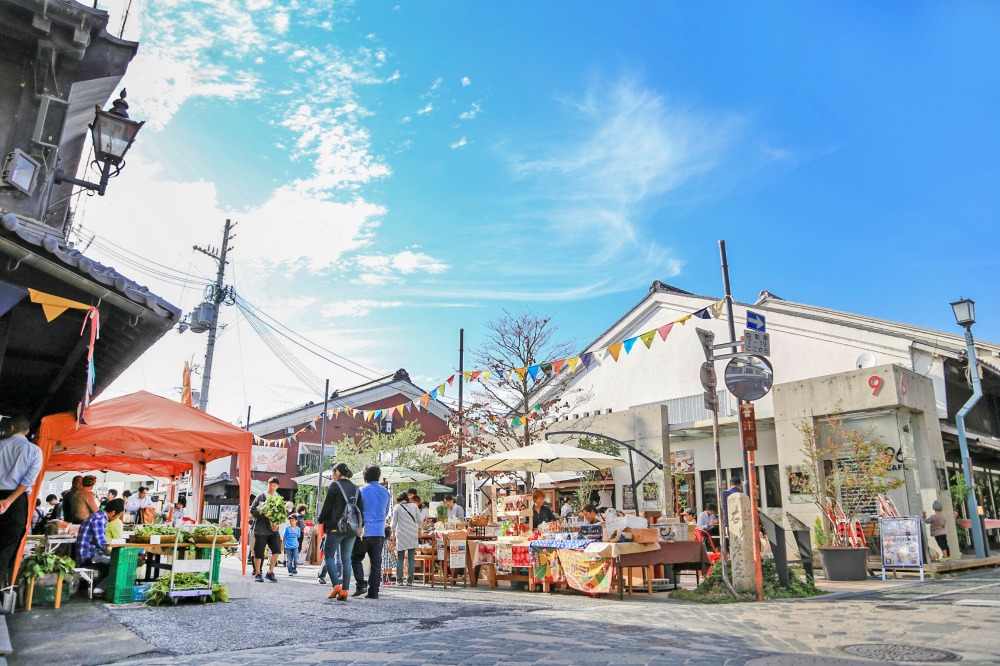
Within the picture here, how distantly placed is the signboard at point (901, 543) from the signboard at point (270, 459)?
2903 centimetres

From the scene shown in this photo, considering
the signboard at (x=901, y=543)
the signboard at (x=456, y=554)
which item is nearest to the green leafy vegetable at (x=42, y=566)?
the signboard at (x=456, y=554)

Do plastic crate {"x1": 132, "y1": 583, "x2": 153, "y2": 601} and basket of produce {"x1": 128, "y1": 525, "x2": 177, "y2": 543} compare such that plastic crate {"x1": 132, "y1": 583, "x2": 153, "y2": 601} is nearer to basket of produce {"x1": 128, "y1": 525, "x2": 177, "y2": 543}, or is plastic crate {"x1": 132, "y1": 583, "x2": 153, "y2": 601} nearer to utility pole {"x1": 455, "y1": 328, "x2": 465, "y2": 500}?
basket of produce {"x1": 128, "y1": 525, "x2": 177, "y2": 543}

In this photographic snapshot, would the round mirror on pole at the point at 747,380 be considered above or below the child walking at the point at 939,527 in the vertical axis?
above

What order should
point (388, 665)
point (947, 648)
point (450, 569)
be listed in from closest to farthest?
point (388, 665)
point (947, 648)
point (450, 569)

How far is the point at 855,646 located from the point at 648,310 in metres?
19.5

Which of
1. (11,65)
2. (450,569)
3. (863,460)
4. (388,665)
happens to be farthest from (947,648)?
(11,65)

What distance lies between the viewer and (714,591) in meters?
9.07

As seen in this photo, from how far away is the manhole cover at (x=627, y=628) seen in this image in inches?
249

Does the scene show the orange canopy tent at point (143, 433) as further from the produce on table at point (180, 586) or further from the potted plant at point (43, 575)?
the produce on table at point (180, 586)

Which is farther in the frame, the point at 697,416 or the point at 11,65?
the point at 697,416

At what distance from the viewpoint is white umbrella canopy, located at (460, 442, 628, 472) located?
12.5 m

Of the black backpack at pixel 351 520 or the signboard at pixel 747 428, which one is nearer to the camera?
the black backpack at pixel 351 520

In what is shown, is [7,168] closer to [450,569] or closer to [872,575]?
[450,569]

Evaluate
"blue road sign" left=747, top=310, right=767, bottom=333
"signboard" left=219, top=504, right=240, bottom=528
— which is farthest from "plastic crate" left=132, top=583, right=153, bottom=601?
"signboard" left=219, top=504, right=240, bottom=528
